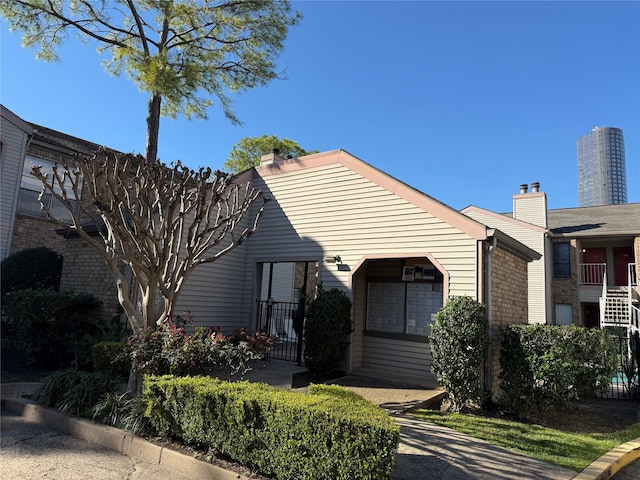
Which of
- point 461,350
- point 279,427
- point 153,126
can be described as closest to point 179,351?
point 279,427

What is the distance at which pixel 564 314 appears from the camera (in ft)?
66.6

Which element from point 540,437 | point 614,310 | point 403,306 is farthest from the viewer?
point 614,310

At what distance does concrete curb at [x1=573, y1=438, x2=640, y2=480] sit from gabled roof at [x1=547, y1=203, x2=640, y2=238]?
17.2 metres

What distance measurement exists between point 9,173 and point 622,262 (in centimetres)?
2779

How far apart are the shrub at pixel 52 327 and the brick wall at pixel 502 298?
798cm

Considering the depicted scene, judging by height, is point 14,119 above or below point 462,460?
above

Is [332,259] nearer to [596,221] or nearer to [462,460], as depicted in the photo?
→ [462,460]

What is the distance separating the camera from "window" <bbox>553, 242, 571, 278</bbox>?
67.5ft

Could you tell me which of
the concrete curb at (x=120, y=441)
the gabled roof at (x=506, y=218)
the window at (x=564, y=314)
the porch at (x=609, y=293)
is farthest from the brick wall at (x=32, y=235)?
the window at (x=564, y=314)

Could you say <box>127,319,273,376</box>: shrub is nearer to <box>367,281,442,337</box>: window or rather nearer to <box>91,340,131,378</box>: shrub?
<box>91,340,131,378</box>: shrub

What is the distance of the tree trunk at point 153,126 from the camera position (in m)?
14.2

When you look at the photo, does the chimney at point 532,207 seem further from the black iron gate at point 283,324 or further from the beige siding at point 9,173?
the beige siding at point 9,173

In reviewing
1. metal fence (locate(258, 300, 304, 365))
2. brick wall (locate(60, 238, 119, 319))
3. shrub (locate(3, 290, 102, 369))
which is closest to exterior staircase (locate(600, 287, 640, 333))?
metal fence (locate(258, 300, 304, 365))

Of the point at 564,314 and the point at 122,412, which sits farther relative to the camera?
the point at 564,314
